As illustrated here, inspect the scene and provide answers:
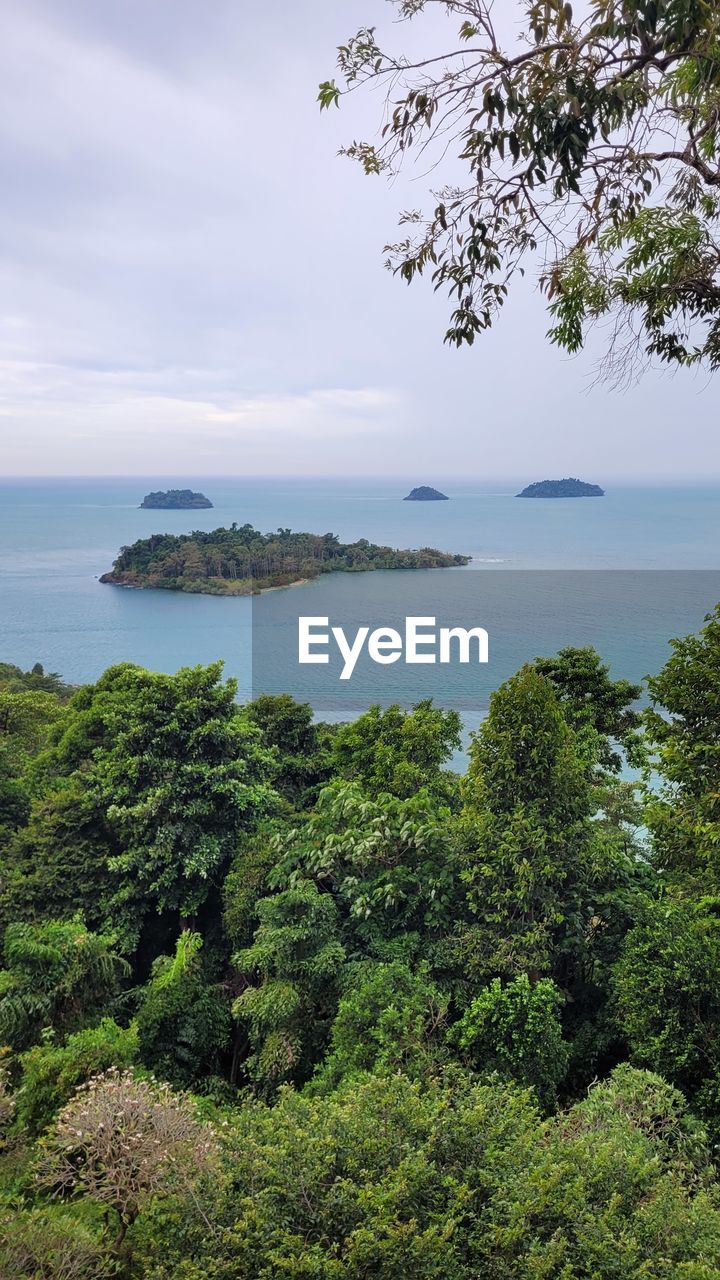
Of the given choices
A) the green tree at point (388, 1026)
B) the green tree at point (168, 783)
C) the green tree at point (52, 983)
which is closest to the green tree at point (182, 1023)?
the green tree at point (52, 983)

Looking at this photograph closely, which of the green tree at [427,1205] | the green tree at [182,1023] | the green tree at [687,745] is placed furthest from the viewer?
the green tree at [182,1023]

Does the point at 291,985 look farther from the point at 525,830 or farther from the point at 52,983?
the point at 525,830

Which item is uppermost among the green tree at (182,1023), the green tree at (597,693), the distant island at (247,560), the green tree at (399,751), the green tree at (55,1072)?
the distant island at (247,560)

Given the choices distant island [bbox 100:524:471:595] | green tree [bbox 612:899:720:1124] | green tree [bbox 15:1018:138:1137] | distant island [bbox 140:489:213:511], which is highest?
distant island [bbox 140:489:213:511]

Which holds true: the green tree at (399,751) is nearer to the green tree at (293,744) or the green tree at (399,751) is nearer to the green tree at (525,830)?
the green tree at (293,744)

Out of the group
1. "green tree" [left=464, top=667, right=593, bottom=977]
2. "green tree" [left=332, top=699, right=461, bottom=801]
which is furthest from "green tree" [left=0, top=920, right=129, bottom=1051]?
"green tree" [left=332, top=699, right=461, bottom=801]

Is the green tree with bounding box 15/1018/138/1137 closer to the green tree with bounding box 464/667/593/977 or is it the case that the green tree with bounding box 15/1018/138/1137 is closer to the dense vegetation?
the dense vegetation

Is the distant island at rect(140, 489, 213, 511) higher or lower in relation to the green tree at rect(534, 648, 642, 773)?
higher

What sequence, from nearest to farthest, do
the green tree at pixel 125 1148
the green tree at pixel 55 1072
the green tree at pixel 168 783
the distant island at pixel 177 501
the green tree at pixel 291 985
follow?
the green tree at pixel 125 1148
the green tree at pixel 55 1072
the green tree at pixel 291 985
the green tree at pixel 168 783
the distant island at pixel 177 501
